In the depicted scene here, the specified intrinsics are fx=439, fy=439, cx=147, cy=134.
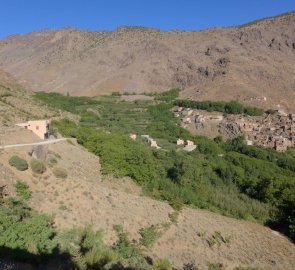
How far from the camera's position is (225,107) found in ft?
326

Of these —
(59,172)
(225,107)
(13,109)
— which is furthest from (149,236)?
(225,107)

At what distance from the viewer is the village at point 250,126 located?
3177 inches

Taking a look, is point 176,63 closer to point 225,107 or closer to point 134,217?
point 225,107

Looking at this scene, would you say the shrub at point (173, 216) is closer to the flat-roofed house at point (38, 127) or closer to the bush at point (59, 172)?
the bush at point (59, 172)

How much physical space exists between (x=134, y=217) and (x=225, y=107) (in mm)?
70994

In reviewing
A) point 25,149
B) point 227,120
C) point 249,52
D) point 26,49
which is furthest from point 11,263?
point 26,49

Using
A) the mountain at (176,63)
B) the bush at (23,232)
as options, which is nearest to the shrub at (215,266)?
the bush at (23,232)

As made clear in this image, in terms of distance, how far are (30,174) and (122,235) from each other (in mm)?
7874

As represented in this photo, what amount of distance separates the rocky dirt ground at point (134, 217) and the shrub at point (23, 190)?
387 millimetres

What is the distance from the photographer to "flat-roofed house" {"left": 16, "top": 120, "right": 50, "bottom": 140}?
138 feet

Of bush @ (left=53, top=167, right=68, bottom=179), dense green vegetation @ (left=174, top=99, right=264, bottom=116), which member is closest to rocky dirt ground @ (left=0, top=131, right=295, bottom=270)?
bush @ (left=53, top=167, right=68, bottom=179)

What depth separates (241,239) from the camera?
117 feet

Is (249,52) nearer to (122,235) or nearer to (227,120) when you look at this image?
(227,120)

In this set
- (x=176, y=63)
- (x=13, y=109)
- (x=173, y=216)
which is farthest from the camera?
(x=176, y=63)
